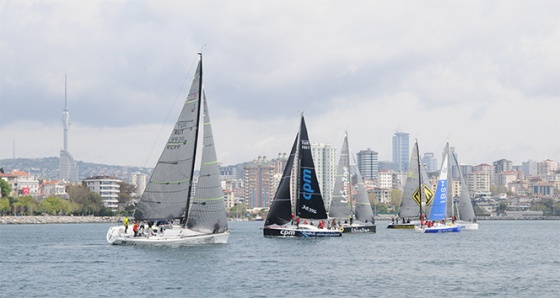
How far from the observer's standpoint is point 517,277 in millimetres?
46031

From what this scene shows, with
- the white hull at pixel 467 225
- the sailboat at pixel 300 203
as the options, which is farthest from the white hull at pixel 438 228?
the sailboat at pixel 300 203

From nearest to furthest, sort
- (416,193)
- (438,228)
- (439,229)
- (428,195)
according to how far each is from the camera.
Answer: (438,228), (439,229), (416,193), (428,195)

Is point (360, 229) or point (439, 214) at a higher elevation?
point (439, 214)

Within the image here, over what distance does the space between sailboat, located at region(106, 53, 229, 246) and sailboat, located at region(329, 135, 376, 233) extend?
29.8 meters

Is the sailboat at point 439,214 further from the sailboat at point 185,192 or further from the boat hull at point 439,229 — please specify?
the sailboat at point 185,192

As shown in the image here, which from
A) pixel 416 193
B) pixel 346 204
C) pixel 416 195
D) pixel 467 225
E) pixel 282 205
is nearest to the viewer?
pixel 282 205

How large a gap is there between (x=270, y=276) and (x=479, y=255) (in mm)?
20351

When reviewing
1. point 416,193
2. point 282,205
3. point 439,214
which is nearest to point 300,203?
point 282,205

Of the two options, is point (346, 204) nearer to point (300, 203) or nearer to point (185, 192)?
point (300, 203)

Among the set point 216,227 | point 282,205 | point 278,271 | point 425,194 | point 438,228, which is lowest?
point 278,271

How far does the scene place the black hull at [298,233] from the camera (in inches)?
2826

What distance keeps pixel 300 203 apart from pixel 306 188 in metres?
1.28

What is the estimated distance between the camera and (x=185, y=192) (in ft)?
191

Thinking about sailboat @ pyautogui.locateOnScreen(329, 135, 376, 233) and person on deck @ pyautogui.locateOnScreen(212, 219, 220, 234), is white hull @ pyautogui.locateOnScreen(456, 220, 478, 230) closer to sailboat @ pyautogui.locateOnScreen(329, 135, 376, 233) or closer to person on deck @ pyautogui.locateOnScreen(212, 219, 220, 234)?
sailboat @ pyautogui.locateOnScreen(329, 135, 376, 233)
